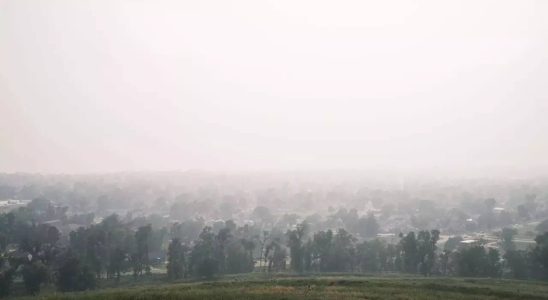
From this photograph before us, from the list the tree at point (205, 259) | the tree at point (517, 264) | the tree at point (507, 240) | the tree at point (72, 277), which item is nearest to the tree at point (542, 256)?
the tree at point (517, 264)

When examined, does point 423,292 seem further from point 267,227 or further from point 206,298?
point 267,227

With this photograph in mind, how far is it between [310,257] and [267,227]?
75.7 m

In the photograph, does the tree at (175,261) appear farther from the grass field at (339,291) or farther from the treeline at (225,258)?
the grass field at (339,291)

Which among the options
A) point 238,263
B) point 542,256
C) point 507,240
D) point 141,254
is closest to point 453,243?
point 507,240

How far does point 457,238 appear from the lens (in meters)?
138

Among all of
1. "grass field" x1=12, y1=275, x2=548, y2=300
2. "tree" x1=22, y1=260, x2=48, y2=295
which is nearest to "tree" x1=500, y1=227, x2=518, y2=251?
"grass field" x1=12, y1=275, x2=548, y2=300

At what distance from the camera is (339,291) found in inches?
2499

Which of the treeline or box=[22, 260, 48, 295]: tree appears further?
the treeline

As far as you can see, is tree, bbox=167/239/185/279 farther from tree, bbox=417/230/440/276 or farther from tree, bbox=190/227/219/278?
tree, bbox=417/230/440/276

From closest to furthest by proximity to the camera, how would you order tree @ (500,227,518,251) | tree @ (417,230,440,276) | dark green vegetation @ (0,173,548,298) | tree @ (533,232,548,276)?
dark green vegetation @ (0,173,548,298) < tree @ (533,232,548,276) < tree @ (417,230,440,276) < tree @ (500,227,518,251)

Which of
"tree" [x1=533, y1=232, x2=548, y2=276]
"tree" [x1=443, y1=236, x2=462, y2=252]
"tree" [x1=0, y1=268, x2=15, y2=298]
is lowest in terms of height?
"tree" [x1=0, y1=268, x2=15, y2=298]

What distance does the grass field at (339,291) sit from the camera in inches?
2338

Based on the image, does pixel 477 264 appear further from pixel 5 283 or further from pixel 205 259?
pixel 5 283

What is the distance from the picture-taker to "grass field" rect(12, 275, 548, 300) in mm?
59375
